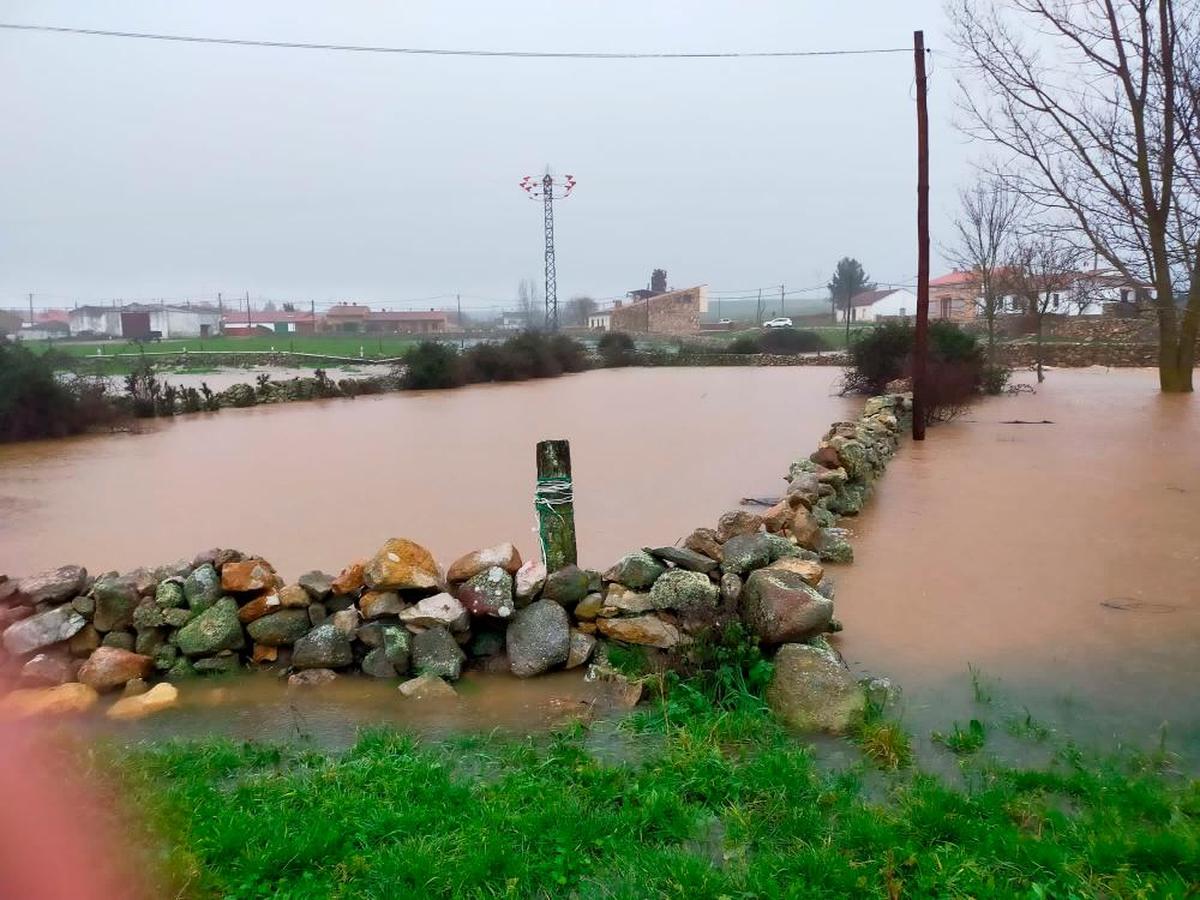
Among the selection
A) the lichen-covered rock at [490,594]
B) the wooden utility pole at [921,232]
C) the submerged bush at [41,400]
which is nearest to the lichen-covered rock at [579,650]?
the lichen-covered rock at [490,594]

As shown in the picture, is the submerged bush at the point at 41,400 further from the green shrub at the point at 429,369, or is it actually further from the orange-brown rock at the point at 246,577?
the orange-brown rock at the point at 246,577

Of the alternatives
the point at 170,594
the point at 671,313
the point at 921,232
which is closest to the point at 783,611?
the point at 170,594

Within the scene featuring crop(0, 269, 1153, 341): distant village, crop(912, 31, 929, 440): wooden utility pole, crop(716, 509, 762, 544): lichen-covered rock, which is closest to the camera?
crop(716, 509, 762, 544): lichen-covered rock

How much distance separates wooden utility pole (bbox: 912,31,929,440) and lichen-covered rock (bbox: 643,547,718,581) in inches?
346

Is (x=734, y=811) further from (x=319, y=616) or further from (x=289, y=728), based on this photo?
(x=319, y=616)

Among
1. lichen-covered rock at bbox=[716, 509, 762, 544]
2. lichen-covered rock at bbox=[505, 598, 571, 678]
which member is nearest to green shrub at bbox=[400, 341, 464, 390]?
lichen-covered rock at bbox=[716, 509, 762, 544]

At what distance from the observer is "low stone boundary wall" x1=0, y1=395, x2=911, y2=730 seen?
173 inches

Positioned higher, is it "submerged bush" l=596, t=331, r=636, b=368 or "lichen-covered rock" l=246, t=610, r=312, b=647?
"submerged bush" l=596, t=331, r=636, b=368

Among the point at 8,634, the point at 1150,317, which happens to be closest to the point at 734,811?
the point at 8,634

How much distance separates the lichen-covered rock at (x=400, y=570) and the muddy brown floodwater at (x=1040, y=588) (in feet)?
7.38

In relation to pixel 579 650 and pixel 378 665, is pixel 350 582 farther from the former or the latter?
pixel 579 650

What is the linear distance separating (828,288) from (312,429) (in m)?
58.6

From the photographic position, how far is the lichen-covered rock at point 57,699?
4.17 metres

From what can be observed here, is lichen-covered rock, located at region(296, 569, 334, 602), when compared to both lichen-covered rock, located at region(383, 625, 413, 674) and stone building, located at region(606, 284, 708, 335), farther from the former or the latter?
stone building, located at region(606, 284, 708, 335)
